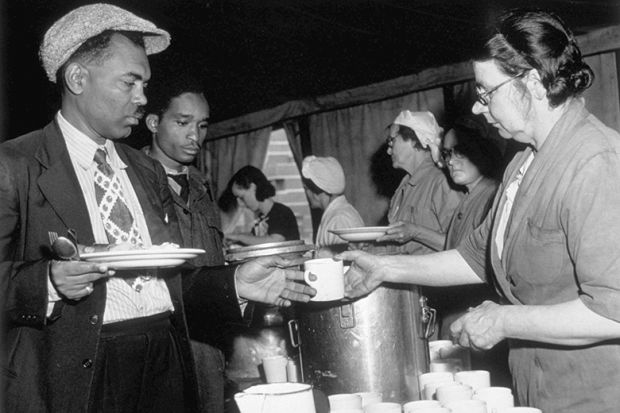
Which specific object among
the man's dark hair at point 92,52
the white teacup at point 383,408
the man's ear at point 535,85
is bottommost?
the white teacup at point 383,408

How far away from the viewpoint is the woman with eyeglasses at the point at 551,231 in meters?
1.93

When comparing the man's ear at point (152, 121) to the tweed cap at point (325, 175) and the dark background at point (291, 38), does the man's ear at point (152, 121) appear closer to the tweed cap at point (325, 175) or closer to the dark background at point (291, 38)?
the dark background at point (291, 38)

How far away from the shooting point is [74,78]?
105 inches

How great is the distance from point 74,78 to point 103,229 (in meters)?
0.65

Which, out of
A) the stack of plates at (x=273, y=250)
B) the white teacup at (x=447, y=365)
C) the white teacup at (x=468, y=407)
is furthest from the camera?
the stack of plates at (x=273, y=250)

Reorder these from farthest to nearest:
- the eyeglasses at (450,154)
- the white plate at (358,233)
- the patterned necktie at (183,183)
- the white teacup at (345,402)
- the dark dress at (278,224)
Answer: the dark dress at (278,224) → the eyeglasses at (450,154) → the patterned necktie at (183,183) → the white plate at (358,233) → the white teacup at (345,402)

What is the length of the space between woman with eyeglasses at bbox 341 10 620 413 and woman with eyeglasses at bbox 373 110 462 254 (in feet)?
8.11

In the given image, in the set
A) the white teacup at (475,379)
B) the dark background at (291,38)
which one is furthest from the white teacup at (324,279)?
the dark background at (291,38)

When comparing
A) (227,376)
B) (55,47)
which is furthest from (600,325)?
(227,376)

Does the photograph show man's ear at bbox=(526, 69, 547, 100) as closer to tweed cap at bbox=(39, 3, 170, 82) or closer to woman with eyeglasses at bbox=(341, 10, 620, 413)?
woman with eyeglasses at bbox=(341, 10, 620, 413)

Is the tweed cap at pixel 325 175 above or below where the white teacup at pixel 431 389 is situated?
above

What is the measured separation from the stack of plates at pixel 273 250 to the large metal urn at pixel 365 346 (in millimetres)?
507

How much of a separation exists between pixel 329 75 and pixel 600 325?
5489mm

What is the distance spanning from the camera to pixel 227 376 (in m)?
4.63
